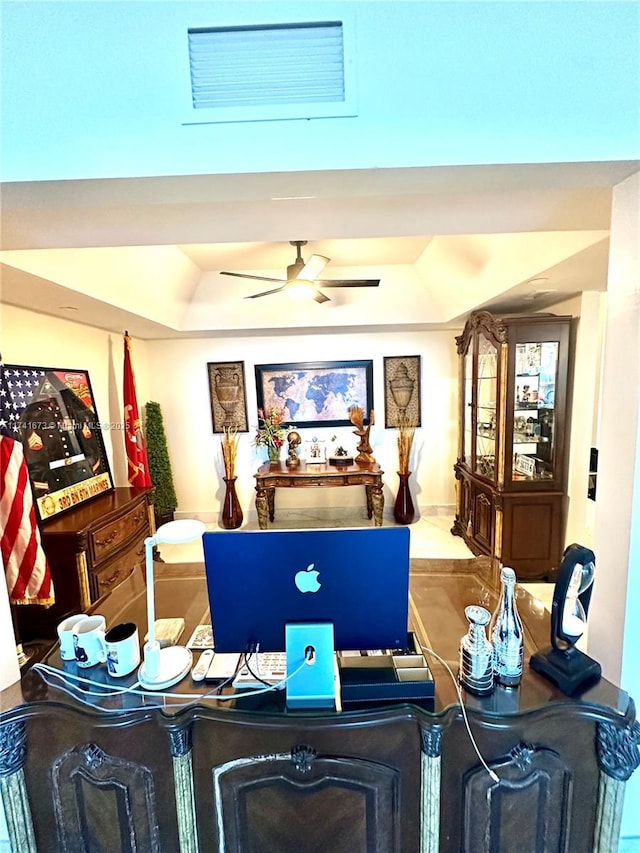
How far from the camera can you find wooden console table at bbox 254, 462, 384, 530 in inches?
154

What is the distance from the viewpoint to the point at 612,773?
1005mm

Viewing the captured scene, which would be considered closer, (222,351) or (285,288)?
(285,288)

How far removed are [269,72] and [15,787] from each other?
219 centimetres

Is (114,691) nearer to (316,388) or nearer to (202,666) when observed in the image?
(202,666)

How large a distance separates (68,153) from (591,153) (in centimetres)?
145

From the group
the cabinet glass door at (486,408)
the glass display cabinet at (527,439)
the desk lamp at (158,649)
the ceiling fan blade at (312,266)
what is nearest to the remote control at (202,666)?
the desk lamp at (158,649)

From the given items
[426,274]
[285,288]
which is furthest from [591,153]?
[426,274]

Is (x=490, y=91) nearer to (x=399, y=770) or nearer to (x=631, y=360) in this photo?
Result: (x=631, y=360)

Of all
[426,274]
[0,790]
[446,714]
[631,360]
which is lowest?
[0,790]

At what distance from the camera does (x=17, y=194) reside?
3.51ft

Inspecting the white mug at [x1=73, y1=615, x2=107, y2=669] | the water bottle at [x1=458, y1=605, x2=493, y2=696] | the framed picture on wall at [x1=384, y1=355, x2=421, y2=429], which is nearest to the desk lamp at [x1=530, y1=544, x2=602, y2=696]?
the water bottle at [x1=458, y1=605, x2=493, y2=696]

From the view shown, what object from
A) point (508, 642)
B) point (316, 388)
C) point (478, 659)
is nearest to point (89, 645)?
point (478, 659)

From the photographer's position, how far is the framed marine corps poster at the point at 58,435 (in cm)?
244

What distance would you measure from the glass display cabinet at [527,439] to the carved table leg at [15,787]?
10.4ft
